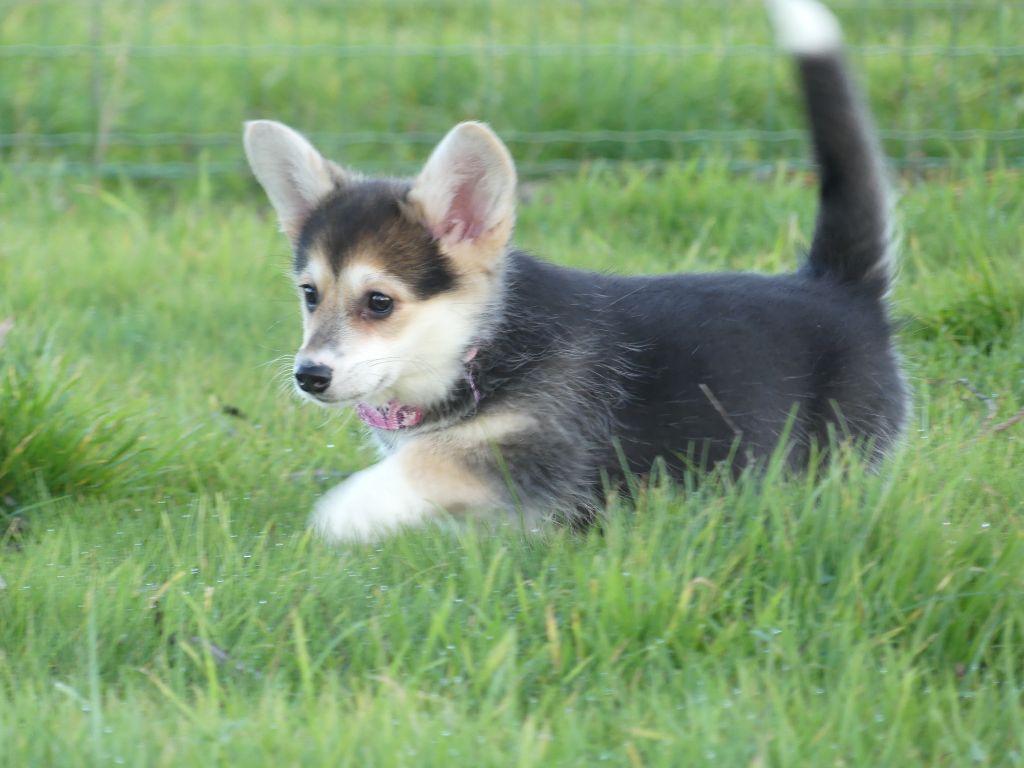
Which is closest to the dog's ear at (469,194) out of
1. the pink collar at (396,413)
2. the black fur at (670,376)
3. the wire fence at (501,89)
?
the black fur at (670,376)

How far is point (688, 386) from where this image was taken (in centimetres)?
353

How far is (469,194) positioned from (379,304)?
365mm

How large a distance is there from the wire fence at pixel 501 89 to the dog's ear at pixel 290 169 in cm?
287

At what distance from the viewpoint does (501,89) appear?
279 inches

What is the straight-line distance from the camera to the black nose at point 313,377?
331 centimetres

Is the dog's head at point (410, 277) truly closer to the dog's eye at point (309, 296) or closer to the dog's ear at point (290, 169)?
the dog's eye at point (309, 296)

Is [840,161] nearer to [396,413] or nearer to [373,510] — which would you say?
[396,413]

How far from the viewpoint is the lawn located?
7.95 feet

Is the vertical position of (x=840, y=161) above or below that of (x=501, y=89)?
above

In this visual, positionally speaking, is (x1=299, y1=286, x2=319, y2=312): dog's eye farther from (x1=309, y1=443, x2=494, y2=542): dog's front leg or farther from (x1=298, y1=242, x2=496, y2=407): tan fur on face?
(x1=309, y1=443, x2=494, y2=542): dog's front leg

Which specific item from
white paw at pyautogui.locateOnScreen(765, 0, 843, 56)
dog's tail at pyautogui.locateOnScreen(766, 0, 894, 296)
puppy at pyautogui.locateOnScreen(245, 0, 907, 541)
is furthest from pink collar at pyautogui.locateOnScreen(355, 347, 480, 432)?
white paw at pyautogui.locateOnScreen(765, 0, 843, 56)

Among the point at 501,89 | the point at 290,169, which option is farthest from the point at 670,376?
the point at 501,89

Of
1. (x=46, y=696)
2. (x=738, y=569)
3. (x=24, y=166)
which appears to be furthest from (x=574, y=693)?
(x=24, y=166)

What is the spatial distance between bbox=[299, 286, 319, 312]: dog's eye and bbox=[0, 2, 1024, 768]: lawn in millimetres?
536
